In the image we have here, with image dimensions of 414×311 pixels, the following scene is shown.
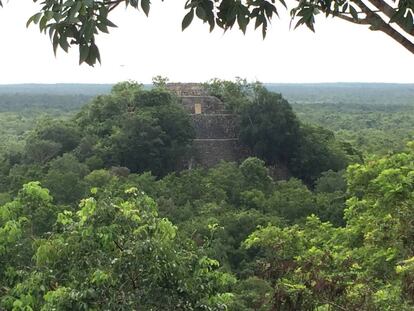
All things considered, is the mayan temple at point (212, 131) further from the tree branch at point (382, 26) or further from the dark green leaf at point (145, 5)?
the dark green leaf at point (145, 5)

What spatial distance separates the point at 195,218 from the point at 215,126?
8.68 m

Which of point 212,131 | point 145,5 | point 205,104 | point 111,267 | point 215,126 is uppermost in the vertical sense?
point 145,5

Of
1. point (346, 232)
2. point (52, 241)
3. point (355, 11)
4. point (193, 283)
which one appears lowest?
point (346, 232)

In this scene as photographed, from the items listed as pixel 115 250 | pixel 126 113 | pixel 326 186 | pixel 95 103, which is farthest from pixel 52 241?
pixel 95 103

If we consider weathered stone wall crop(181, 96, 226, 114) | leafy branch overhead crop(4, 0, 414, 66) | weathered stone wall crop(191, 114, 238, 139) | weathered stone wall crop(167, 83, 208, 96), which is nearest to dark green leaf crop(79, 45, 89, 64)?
leafy branch overhead crop(4, 0, 414, 66)

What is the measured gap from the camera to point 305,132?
25984 mm

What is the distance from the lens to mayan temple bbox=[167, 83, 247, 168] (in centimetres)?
2497

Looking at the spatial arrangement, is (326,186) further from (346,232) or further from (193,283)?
(193,283)

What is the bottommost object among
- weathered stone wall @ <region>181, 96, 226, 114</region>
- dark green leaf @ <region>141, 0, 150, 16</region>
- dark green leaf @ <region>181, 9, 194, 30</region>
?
weathered stone wall @ <region>181, 96, 226, 114</region>

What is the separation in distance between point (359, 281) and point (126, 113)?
19.8 meters

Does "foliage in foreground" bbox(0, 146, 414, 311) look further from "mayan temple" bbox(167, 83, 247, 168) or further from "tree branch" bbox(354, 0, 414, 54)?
"mayan temple" bbox(167, 83, 247, 168)

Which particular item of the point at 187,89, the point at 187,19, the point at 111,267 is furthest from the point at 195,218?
the point at 187,19

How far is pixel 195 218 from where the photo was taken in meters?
17.8

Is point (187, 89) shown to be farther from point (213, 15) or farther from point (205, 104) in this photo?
point (213, 15)
